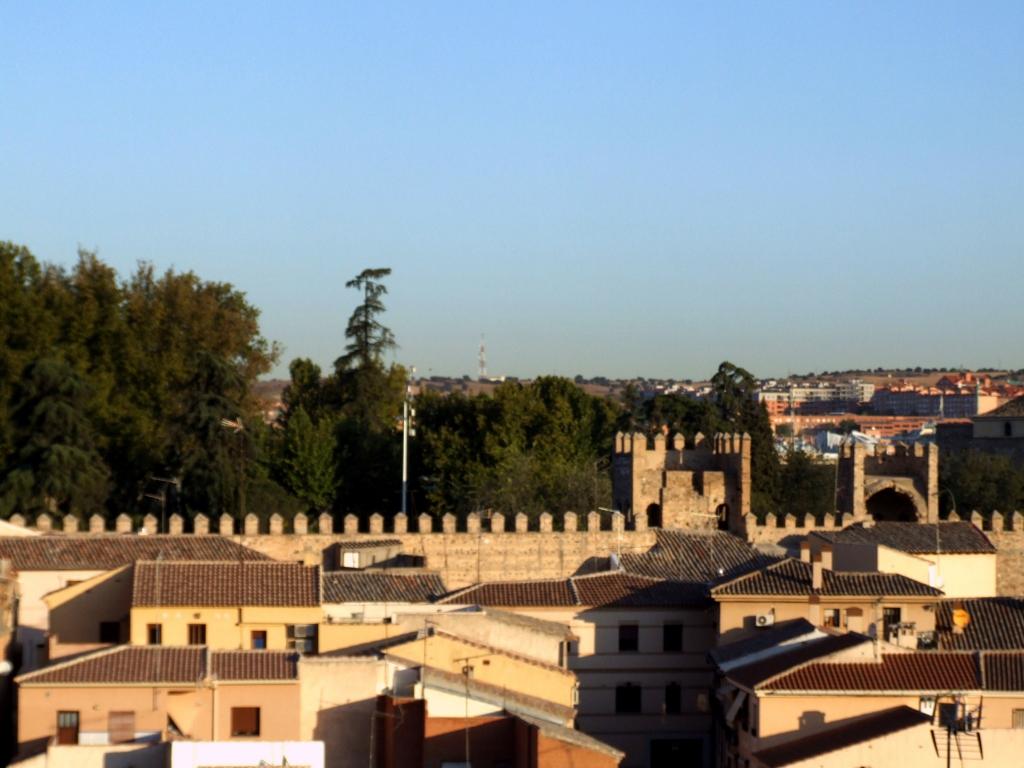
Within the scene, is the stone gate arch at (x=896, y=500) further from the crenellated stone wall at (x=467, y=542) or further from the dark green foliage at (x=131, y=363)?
the dark green foliage at (x=131, y=363)

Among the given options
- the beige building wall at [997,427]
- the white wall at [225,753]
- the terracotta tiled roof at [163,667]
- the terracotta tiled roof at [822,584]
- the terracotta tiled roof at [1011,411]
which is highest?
the terracotta tiled roof at [1011,411]

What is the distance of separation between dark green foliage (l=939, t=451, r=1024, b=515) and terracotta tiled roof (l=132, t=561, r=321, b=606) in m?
25.9

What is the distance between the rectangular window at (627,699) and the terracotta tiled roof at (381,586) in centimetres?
294

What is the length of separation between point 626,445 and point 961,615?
16476 mm

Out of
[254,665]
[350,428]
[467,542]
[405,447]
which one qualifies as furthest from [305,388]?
[254,665]

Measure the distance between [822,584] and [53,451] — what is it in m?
16.5

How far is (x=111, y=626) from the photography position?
29828mm

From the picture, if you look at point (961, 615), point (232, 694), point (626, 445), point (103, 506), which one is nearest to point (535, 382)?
point (626, 445)

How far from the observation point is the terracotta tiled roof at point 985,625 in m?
30.6

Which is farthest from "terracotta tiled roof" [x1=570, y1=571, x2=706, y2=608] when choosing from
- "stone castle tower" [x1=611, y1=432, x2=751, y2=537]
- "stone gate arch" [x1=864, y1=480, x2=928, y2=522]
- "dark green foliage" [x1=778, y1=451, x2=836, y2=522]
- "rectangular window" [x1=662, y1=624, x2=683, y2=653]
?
"dark green foliage" [x1=778, y1=451, x2=836, y2=522]

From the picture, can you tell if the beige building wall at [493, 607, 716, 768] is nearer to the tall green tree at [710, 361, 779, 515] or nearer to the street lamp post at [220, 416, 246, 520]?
the street lamp post at [220, 416, 246, 520]

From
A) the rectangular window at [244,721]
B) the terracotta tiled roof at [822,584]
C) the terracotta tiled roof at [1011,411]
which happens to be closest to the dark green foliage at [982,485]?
the terracotta tiled roof at [1011,411]

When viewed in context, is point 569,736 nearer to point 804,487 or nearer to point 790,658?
point 790,658

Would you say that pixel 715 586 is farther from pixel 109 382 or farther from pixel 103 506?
pixel 109 382
